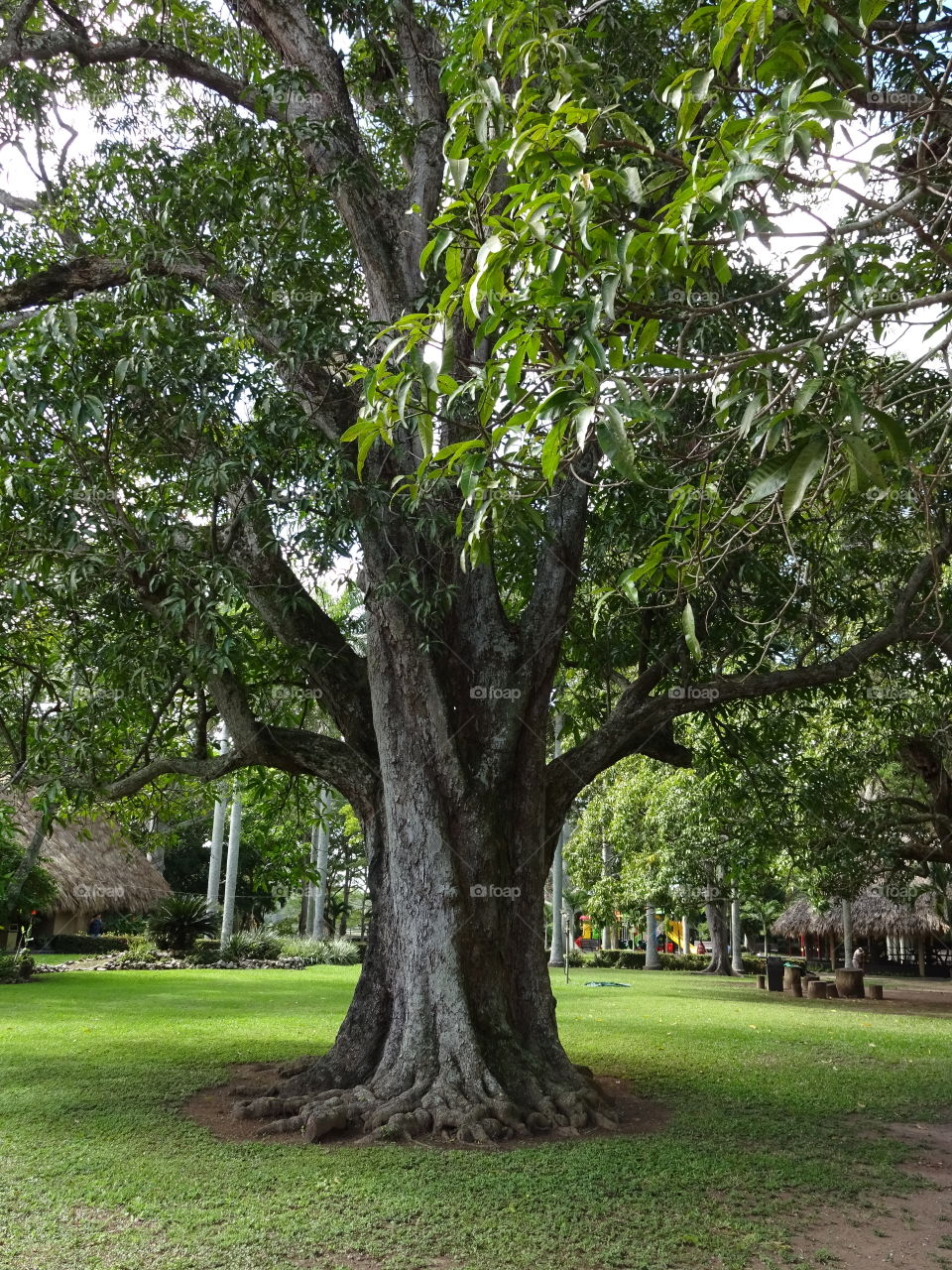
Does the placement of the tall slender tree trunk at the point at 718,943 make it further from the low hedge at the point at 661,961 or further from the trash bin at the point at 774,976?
the trash bin at the point at 774,976

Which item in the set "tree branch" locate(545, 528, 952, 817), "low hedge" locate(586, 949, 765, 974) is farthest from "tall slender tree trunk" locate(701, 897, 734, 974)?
"tree branch" locate(545, 528, 952, 817)

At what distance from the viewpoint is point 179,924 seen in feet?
75.6

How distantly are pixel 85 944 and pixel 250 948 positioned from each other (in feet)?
13.5

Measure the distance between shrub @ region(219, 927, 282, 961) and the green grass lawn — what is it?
12.4 meters

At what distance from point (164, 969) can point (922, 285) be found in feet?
65.8

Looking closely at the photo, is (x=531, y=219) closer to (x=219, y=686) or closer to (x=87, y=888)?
(x=219, y=686)

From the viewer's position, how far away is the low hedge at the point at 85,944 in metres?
23.9

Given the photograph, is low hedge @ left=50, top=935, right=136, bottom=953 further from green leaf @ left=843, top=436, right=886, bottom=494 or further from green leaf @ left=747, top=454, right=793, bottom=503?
green leaf @ left=843, top=436, right=886, bottom=494

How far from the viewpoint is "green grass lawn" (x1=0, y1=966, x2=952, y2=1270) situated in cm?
439

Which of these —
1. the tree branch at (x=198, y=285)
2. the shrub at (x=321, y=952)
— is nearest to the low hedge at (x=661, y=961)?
the shrub at (x=321, y=952)

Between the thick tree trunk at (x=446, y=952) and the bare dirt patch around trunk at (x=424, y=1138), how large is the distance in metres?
0.09

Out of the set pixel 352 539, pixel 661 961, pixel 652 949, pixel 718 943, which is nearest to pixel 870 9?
pixel 352 539

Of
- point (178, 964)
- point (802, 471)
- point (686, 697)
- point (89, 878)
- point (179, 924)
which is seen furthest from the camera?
point (89, 878)

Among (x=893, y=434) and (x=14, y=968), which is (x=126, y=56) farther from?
(x=14, y=968)
